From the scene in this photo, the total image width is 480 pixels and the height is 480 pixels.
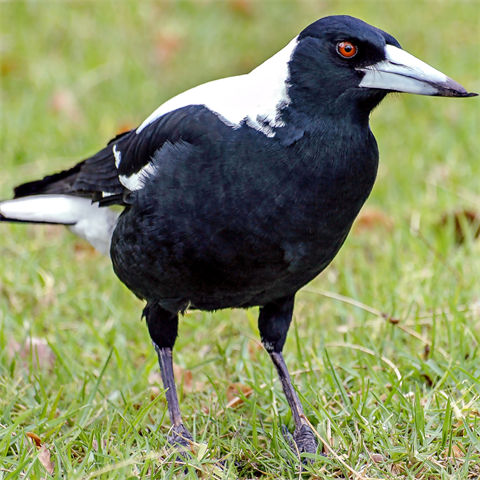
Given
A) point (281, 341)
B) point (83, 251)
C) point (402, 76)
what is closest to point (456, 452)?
point (281, 341)

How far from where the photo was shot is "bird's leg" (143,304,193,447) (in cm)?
235

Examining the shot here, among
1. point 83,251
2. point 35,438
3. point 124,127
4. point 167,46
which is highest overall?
point 167,46

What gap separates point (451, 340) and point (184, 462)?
1091 mm

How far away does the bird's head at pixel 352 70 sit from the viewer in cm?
189

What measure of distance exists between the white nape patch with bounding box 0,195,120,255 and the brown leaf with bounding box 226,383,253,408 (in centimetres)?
66

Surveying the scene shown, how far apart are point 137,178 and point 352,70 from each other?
74 cm

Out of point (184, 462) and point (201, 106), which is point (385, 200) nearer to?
point (201, 106)

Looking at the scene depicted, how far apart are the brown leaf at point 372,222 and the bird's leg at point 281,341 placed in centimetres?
129

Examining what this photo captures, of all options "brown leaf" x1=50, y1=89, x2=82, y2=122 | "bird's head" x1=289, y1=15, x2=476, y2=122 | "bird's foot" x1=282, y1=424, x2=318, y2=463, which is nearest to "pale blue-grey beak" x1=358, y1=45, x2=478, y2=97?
"bird's head" x1=289, y1=15, x2=476, y2=122

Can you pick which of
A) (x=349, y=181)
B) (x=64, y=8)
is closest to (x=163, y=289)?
(x=349, y=181)

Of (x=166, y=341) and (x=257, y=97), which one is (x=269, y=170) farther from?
(x=166, y=341)

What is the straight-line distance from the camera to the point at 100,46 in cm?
537

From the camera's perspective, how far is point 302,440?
230cm

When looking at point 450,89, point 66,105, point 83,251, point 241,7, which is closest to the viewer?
point 450,89
